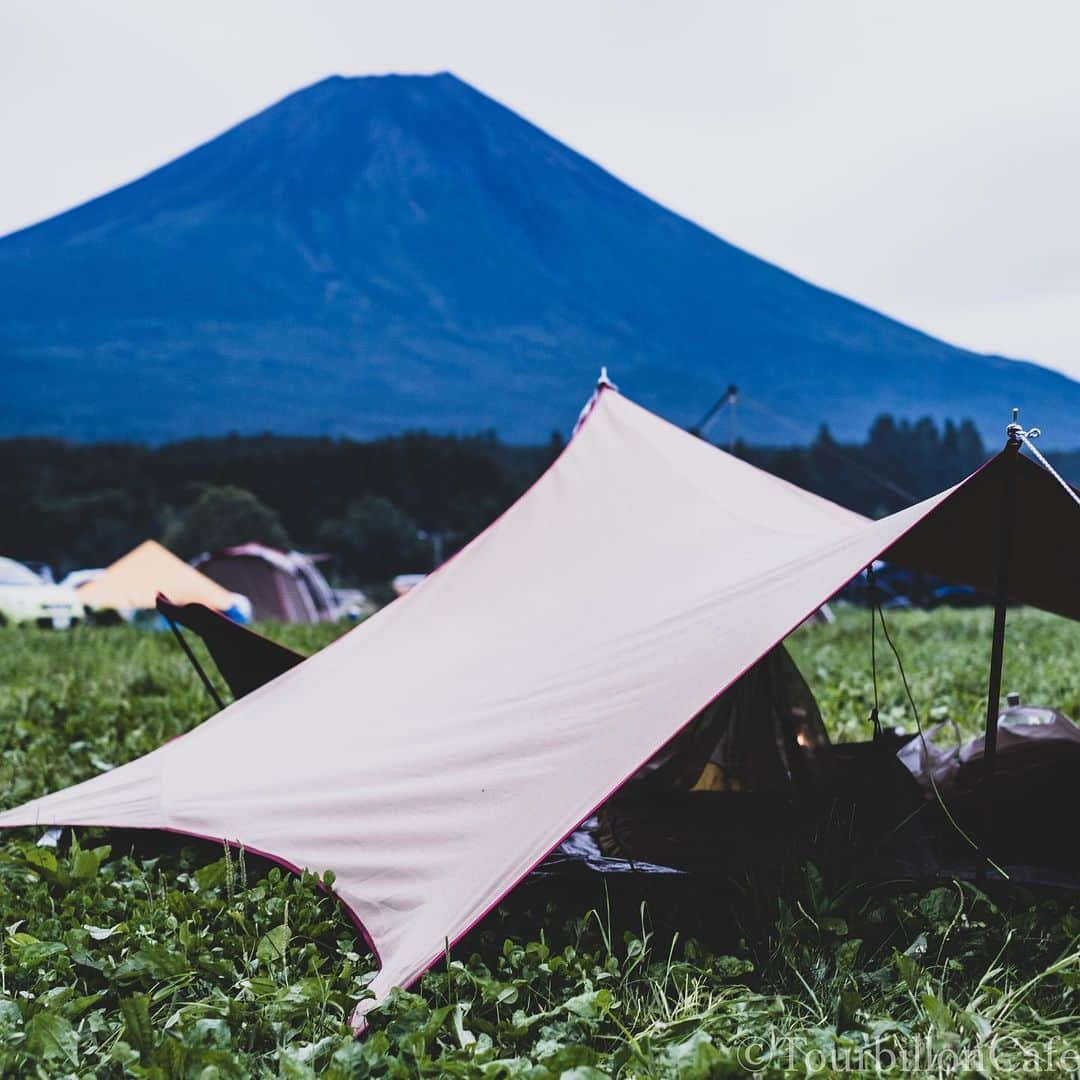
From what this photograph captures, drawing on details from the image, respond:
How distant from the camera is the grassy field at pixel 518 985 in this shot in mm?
2055

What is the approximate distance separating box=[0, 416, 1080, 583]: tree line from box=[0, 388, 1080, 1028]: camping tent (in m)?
36.3

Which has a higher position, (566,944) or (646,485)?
(646,485)

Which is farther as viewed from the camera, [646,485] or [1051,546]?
[646,485]

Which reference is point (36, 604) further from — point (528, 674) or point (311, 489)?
point (311, 489)

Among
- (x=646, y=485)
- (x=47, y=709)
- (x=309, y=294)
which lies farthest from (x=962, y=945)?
(x=309, y=294)

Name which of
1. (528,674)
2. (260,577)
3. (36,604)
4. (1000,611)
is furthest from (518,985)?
(260,577)

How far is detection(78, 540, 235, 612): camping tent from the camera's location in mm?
16016

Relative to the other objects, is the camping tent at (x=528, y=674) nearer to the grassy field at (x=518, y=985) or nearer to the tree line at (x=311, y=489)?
the grassy field at (x=518, y=985)

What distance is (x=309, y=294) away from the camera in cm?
14488

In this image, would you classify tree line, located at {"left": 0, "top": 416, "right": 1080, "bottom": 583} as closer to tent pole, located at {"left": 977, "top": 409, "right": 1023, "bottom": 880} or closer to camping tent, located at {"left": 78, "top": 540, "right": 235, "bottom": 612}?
camping tent, located at {"left": 78, "top": 540, "right": 235, "bottom": 612}

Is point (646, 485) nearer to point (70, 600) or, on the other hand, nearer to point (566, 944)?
point (566, 944)

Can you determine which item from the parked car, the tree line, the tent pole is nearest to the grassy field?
the tent pole

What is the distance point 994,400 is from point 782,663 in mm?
Result: 191722

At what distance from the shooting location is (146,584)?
1639cm
